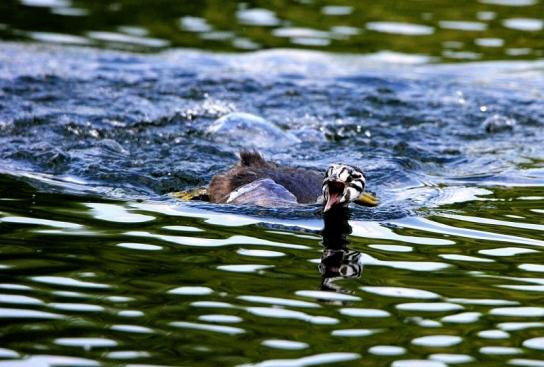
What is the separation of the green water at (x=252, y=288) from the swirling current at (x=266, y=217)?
2 cm

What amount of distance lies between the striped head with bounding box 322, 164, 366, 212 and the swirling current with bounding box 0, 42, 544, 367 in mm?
167

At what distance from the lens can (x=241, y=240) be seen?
8.59m

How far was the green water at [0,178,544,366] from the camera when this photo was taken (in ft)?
20.7

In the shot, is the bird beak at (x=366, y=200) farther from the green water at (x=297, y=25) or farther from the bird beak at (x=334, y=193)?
the green water at (x=297, y=25)

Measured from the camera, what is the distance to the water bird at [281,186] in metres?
9.62

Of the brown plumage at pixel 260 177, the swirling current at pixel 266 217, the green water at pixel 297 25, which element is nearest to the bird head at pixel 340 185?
the swirling current at pixel 266 217

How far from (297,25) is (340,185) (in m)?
8.37

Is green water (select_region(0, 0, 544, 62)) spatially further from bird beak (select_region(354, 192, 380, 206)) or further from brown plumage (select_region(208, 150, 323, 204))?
bird beak (select_region(354, 192, 380, 206))

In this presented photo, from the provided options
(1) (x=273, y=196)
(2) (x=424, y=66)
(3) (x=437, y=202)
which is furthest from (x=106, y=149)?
(2) (x=424, y=66)

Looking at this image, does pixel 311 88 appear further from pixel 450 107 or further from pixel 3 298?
pixel 3 298

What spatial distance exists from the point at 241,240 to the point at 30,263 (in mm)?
1567

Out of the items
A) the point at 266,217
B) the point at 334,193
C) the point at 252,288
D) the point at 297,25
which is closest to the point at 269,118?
the point at 297,25

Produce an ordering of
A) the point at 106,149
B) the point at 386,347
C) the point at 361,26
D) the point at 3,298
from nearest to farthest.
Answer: the point at 386,347 → the point at 3,298 → the point at 106,149 → the point at 361,26

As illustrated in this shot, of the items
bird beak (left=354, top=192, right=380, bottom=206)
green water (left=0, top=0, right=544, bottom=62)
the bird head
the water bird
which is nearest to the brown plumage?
the water bird
